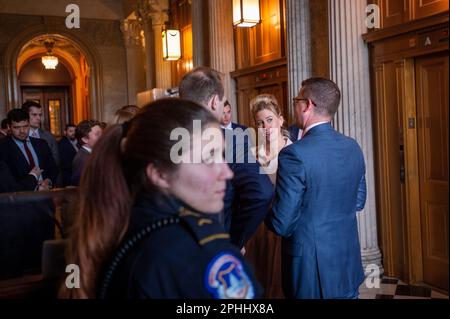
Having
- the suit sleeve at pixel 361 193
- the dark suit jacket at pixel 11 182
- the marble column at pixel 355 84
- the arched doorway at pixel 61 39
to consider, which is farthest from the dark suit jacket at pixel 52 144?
the arched doorway at pixel 61 39

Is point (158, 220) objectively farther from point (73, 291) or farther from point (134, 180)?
point (73, 291)

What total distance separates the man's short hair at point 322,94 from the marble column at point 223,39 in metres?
5.48

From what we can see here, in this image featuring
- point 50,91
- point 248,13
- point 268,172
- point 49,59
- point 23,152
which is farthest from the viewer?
point 50,91

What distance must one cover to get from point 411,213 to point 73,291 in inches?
174

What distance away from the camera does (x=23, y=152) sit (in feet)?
18.9

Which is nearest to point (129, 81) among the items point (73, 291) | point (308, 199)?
point (308, 199)

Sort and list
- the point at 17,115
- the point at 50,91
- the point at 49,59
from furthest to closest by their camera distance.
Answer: the point at 50,91
the point at 49,59
the point at 17,115

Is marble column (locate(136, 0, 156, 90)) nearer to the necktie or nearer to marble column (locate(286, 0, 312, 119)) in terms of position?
marble column (locate(286, 0, 312, 119))

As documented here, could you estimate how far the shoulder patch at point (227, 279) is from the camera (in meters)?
1.08

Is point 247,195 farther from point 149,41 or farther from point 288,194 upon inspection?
point 149,41

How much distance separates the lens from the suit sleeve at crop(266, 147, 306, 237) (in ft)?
8.64

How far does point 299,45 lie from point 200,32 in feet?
11.1

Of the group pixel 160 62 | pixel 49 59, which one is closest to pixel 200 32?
pixel 160 62
